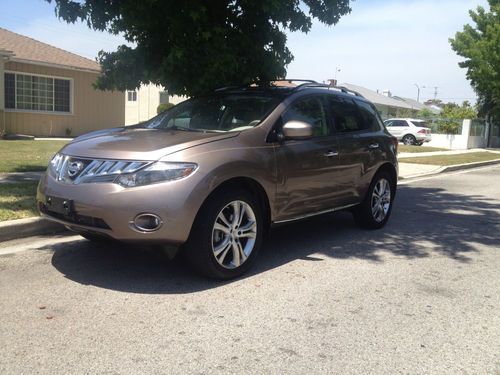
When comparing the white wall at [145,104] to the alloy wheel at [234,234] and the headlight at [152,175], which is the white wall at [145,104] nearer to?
the alloy wheel at [234,234]

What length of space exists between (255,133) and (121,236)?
1593 millimetres

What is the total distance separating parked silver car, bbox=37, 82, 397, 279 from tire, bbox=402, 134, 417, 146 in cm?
2714

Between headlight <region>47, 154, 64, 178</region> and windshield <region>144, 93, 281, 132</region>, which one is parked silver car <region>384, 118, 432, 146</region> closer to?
windshield <region>144, 93, 281, 132</region>

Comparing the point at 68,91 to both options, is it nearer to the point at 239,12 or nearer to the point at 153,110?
the point at 153,110

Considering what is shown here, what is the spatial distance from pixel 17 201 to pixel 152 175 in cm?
337

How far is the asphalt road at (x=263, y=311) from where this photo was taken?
3.30m

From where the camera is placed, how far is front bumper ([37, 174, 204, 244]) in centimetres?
416

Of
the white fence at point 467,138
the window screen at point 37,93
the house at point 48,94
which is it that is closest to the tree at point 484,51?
the white fence at point 467,138

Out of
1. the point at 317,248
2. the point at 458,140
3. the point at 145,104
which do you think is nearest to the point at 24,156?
the point at 317,248

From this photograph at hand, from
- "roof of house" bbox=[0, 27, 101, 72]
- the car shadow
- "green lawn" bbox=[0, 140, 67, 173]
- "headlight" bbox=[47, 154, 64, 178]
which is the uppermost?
"roof of house" bbox=[0, 27, 101, 72]

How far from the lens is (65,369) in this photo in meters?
3.08

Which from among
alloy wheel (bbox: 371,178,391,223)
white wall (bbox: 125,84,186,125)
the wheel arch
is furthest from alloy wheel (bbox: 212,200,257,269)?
white wall (bbox: 125,84,186,125)

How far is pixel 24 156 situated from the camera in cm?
1252

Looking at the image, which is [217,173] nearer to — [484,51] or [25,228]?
[25,228]
